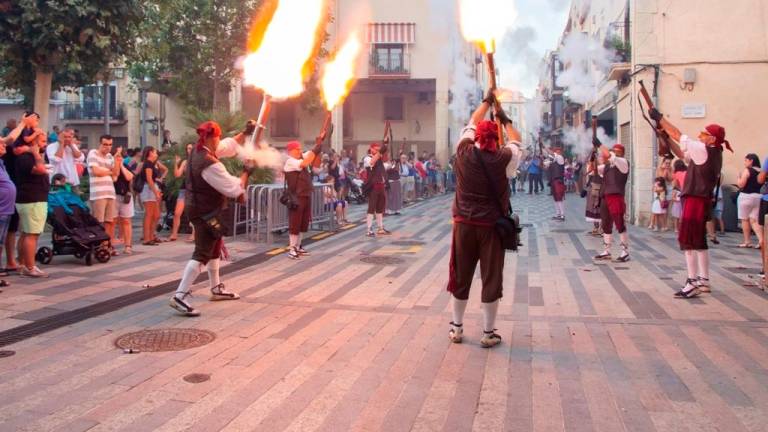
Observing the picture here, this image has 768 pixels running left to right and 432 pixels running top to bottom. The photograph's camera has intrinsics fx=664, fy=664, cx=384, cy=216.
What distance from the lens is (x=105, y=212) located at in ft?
36.5

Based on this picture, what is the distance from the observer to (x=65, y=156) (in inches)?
418

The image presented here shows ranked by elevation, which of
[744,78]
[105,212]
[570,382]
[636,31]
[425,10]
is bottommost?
[570,382]

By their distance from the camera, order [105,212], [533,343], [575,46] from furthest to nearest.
Answer: [575,46] → [105,212] → [533,343]

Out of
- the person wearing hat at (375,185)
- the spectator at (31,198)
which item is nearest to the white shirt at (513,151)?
Answer: the spectator at (31,198)

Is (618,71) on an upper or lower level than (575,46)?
lower

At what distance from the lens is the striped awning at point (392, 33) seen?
122 feet

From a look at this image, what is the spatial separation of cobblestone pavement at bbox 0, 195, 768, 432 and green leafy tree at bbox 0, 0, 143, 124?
377cm

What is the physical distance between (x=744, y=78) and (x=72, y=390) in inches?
660

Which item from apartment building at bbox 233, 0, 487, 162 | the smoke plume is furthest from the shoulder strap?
apartment building at bbox 233, 0, 487, 162

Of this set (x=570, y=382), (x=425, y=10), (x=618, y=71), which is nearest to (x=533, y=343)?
(x=570, y=382)

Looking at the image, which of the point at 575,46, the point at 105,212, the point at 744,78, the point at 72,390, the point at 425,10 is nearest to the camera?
the point at 72,390

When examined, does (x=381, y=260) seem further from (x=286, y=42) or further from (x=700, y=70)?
(x=700, y=70)

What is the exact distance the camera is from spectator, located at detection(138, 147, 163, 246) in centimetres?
1265

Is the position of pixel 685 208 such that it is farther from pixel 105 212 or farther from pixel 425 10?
pixel 425 10
